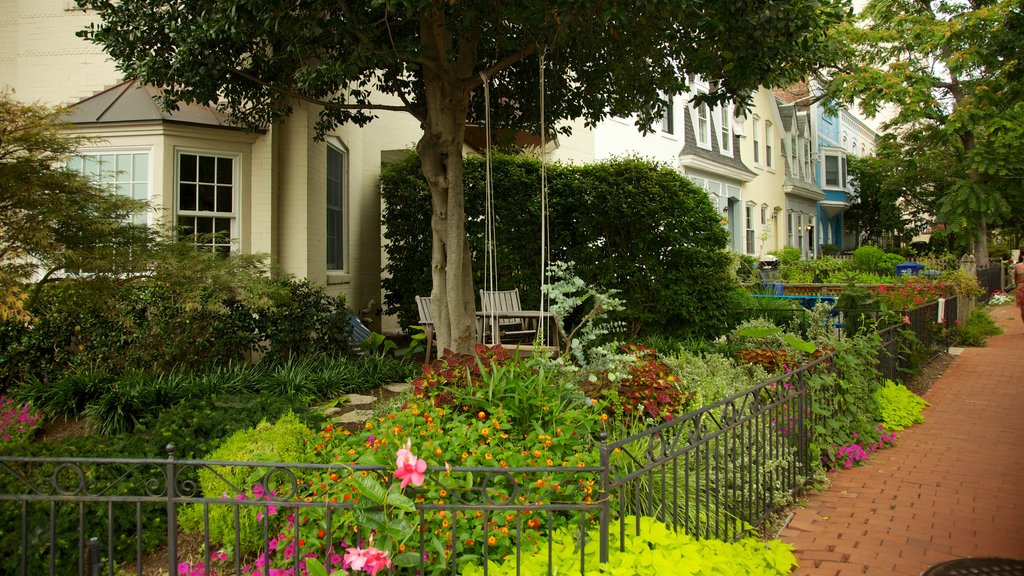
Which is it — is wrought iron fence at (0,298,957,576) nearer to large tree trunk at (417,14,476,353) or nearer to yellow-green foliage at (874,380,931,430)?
yellow-green foliage at (874,380,931,430)

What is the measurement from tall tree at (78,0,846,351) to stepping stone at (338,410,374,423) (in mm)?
1424

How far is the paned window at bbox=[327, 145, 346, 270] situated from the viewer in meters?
11.4

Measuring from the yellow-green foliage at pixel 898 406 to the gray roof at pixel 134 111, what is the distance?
8.34 m

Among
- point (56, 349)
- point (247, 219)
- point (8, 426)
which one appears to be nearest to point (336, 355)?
point (247, 219)

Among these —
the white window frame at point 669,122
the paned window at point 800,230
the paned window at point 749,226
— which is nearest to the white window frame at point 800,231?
the paned window at point 800,230

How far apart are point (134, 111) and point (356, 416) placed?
554 centimetres

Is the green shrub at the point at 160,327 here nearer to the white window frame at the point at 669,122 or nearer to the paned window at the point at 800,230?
the white window frame at the point at 669,122

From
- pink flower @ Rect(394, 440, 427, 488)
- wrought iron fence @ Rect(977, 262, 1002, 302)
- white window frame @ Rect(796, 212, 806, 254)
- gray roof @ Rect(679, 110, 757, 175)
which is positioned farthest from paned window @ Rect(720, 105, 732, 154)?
pink flower @ Rect(394, 440, 427, 488)

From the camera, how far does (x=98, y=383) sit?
699 cm

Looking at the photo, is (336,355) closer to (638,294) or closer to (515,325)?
(515,325)

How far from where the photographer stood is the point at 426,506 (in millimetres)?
2902

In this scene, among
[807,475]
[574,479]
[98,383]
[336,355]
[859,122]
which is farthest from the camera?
[859,122]

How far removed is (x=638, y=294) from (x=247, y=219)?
18.3 ft

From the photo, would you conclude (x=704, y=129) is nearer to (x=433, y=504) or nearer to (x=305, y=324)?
(x=305, y=324)
